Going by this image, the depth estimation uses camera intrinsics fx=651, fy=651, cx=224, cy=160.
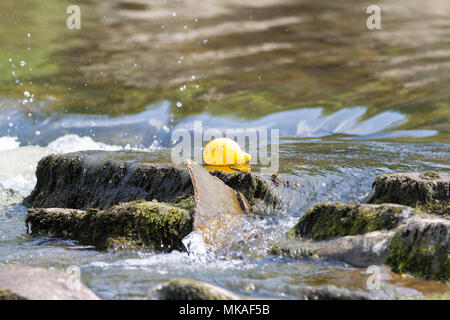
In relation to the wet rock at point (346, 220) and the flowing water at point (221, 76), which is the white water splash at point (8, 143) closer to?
the flowing water at point (221, 76)

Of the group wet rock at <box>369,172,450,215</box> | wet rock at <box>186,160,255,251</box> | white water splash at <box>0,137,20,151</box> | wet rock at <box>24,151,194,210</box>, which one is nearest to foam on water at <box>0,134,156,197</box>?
white water splash at <box>0,137,20,151</box>

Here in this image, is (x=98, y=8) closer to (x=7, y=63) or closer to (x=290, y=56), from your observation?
(x=7, y=63)

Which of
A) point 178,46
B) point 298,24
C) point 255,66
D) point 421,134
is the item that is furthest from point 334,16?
point 421,134

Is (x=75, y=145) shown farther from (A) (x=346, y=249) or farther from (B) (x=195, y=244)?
(A) (x=346, y=249)

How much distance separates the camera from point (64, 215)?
19.0 ft

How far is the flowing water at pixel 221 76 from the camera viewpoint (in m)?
11.6

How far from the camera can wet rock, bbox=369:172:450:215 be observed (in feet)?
17.1

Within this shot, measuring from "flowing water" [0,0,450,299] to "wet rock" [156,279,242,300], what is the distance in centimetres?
479

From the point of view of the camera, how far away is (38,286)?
11.3 feet

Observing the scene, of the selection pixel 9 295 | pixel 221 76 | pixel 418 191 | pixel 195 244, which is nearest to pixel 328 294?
Result: pixel 195 244

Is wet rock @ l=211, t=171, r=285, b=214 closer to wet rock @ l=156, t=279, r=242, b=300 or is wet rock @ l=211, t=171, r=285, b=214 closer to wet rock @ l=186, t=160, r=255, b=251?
wet rock @ l=186, t=160, r=255, b=251

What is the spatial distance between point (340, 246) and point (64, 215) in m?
2.55

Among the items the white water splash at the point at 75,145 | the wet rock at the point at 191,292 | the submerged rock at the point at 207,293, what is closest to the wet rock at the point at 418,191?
the submerged rock at the point at 207,293
